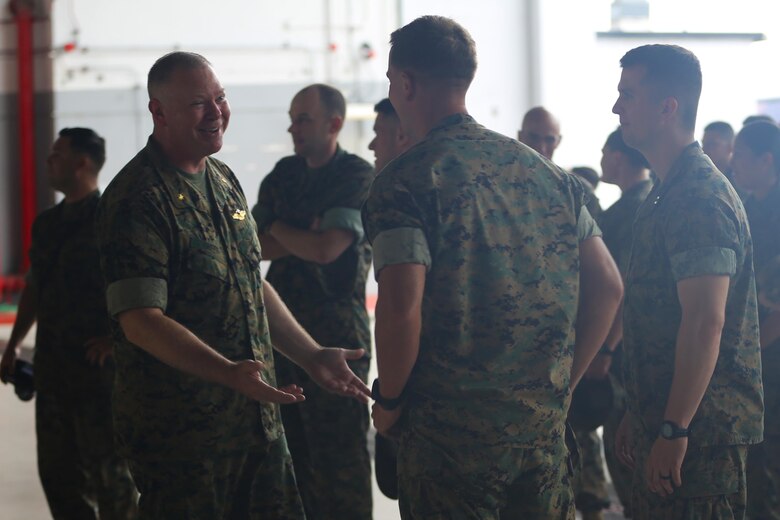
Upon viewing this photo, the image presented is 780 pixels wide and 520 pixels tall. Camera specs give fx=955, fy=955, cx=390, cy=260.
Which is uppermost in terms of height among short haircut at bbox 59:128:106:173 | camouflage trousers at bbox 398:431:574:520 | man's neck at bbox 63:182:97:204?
short haircut at bbox 59:128:106:173

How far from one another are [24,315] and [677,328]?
2.39 metres

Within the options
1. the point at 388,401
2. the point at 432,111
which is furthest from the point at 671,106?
the point at 388,401

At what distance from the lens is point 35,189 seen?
966cm

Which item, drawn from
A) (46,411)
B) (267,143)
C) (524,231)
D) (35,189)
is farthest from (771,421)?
(35,189)

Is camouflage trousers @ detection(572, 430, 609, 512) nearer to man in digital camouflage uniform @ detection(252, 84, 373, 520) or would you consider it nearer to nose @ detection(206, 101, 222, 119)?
man in digital camouflage uniform @ detection(252, 84, 373, 520)

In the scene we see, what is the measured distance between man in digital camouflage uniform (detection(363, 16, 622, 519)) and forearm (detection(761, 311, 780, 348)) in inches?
54.3

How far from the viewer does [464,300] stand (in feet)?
5.97

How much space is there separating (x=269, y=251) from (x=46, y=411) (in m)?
0.97

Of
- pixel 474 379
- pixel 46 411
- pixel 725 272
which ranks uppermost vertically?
pixel 725 272

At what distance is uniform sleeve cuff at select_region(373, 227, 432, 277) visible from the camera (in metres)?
1.75

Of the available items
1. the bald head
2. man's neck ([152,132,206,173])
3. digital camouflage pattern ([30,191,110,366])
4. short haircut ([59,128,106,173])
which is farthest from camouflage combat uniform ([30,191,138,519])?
the bald head

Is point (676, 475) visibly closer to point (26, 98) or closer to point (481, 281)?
point (481, 281)

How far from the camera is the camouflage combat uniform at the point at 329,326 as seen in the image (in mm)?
3180

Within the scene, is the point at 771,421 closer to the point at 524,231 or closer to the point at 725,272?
the point at 725,272
